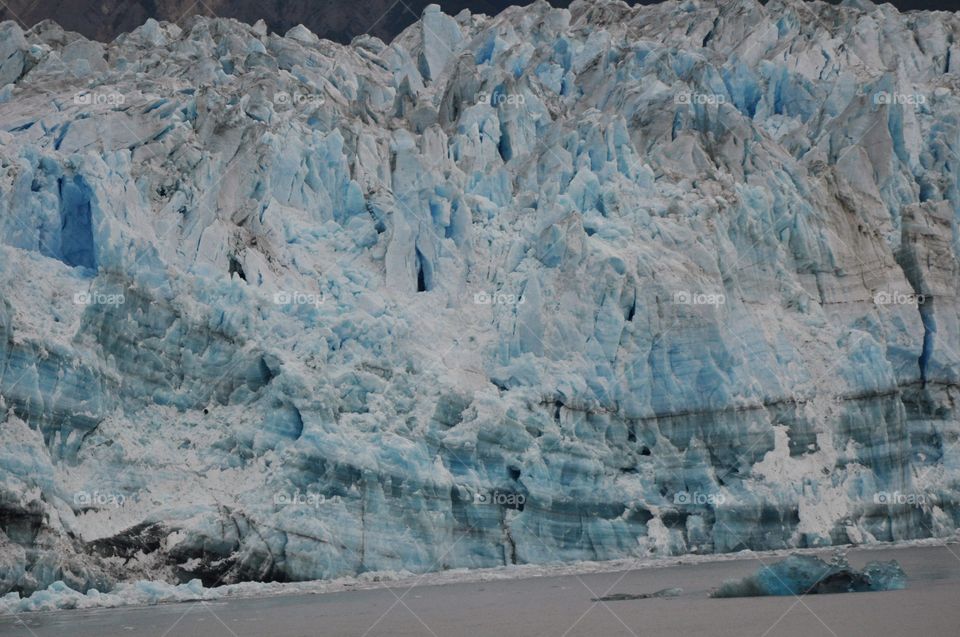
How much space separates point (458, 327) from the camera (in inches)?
870

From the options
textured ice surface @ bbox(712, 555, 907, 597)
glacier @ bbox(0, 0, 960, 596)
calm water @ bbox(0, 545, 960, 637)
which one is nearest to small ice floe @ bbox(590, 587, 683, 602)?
calm water @ bbox(0, 545, 960, 637)

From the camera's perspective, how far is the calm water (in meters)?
12.1

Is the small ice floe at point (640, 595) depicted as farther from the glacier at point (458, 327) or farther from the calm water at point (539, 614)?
the glacier at point (458, 327)

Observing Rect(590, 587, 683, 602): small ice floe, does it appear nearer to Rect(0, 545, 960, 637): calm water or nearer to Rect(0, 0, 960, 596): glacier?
Rect(0, 545, 960, 637): calm water

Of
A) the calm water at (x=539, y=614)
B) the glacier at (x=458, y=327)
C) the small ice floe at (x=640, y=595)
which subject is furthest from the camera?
the glacier at (x=458, y=327)

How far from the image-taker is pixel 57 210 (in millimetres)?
20328

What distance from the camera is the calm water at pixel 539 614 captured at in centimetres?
1215

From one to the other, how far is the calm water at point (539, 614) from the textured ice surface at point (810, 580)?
34cm

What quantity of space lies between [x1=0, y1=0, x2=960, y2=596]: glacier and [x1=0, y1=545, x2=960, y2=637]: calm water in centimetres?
231

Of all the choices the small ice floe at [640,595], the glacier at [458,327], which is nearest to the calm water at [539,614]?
the small ice floe at [640,595]

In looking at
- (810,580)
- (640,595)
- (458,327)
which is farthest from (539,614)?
(458,327)

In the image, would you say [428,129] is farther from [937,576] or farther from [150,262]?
[937,576]

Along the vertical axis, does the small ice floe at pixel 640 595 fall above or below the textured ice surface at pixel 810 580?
below

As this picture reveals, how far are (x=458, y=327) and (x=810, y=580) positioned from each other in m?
8.88
